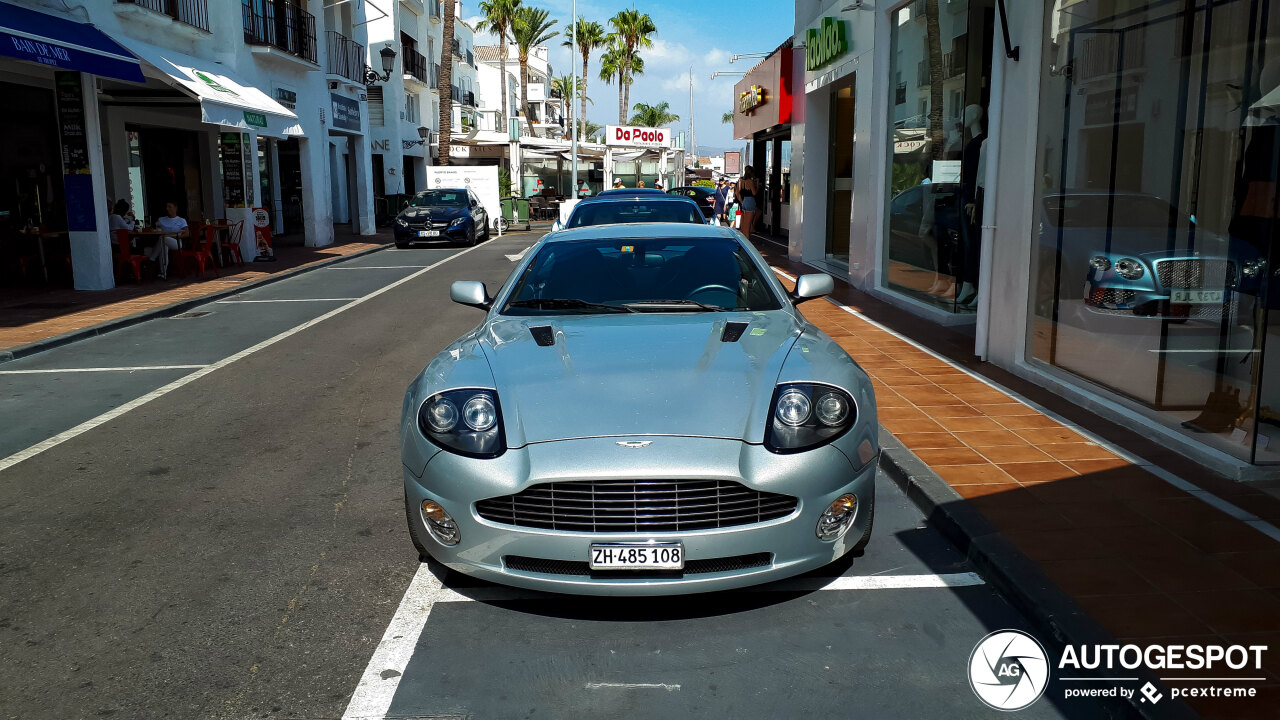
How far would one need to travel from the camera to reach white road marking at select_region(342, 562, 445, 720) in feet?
10.3

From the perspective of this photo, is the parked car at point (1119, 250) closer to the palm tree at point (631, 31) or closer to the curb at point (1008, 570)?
the curb at point (1008, 570)

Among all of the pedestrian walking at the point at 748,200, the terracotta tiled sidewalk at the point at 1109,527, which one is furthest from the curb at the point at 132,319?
the pedestrian walking at the point at 748,200

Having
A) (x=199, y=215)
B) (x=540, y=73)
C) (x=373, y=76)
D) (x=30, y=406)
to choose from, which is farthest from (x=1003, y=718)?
(x=540, y=73)

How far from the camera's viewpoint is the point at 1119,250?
7703mm

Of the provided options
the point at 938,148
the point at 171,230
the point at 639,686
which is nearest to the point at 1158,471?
the point at 639,686

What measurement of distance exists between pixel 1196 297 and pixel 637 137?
29.7 meters

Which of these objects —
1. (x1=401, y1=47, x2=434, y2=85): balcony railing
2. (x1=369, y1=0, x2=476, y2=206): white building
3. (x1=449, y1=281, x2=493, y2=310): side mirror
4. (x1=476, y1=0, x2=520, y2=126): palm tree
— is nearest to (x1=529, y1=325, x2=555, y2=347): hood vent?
(x1=449, y1=281, x2=493, y2=310): side mirror

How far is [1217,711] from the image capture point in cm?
294

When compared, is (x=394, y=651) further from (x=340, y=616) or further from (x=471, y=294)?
(x=471, y=294)

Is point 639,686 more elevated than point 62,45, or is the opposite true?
point 62,45

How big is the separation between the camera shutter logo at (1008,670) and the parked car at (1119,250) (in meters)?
4.74

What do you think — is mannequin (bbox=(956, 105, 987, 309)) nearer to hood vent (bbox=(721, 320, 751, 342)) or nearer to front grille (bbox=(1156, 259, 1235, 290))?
front grille (bbox=(1156, 259, 1235, 290))

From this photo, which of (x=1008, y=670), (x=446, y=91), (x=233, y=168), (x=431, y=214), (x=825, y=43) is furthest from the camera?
(x=446, y=91)

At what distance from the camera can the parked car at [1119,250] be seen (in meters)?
7.45
